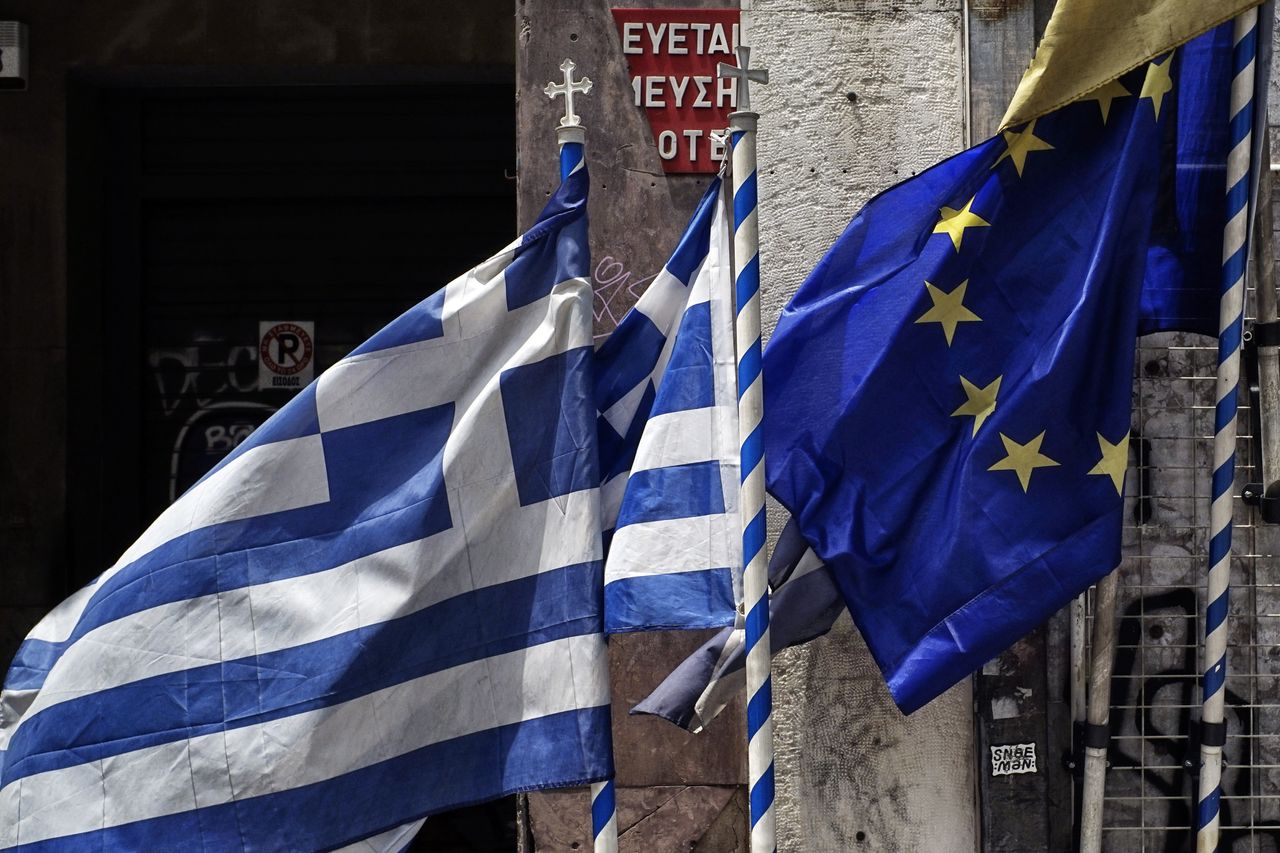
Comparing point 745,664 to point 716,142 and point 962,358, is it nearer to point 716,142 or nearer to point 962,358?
point 962,358

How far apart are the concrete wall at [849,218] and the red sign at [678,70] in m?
0.16

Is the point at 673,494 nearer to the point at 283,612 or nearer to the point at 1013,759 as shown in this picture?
the point at 283,612

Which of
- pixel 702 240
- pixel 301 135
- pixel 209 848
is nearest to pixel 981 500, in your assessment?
pixel 702 240

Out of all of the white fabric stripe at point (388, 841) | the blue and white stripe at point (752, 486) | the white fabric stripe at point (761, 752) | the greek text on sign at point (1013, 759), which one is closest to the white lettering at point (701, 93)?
the blue and white stripe at point (752, 486)

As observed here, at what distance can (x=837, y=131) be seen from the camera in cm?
490

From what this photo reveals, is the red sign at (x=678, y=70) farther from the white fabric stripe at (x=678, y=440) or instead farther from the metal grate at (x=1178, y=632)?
the metal grate at (x=1178, y=632)

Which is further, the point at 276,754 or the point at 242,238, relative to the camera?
the point at 242,238

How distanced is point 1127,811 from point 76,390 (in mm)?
5765

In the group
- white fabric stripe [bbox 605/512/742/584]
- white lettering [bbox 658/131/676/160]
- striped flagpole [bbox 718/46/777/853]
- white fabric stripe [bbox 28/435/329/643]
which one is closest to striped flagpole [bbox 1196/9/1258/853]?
striped flagpole [bbox 718/46/777/853]

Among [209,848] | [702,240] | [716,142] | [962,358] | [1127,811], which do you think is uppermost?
[716,142]

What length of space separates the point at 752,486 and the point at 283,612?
126 centimetres

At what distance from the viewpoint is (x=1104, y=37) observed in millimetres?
3650

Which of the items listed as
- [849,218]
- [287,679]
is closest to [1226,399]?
[849,218]

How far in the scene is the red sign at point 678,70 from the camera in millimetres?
4887
